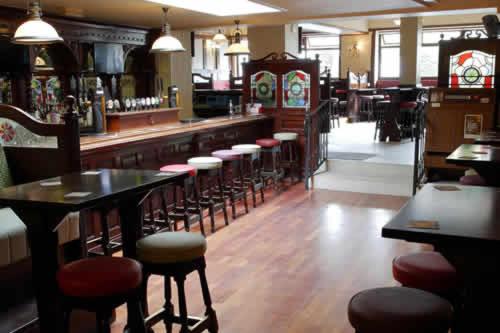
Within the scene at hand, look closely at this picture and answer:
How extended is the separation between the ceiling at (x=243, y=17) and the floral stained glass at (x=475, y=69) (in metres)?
0.96

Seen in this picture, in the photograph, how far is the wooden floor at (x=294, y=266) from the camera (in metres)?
3.58

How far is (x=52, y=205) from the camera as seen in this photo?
2.41 meters

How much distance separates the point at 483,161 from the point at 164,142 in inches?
132

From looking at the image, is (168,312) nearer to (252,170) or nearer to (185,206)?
(185,206)

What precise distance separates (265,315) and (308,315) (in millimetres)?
289

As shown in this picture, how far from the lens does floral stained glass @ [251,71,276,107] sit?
336 inches

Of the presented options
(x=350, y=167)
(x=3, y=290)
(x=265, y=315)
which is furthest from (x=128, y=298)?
(x=350, y=167)

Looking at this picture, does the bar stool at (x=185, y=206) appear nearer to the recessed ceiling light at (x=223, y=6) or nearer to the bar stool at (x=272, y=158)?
the bar stool at (x=272, y=158)

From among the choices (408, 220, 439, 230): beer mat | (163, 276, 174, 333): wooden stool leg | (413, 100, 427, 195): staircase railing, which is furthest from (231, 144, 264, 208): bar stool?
(408, 220, 439, 230): beer mat

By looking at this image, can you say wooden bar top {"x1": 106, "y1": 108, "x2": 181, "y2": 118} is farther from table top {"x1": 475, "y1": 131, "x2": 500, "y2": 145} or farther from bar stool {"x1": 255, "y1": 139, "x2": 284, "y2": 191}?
table top {"x1": 475, "y1": 131, "x2": 500, "y2": 145}

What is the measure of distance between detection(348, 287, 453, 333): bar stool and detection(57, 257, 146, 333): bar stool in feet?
3.35

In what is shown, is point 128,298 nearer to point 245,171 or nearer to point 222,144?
point 222,144

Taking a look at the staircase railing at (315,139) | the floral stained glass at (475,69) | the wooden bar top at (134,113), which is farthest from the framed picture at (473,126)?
the wooden bar top at (134,113)

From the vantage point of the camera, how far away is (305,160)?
791 centimetres
